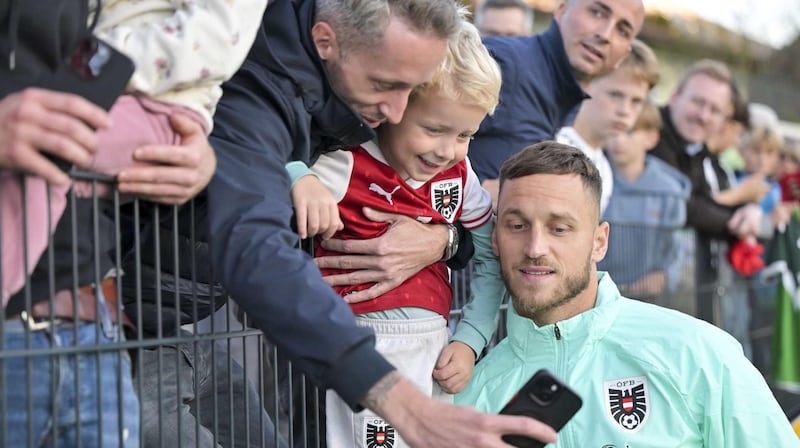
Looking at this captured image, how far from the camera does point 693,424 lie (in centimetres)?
331

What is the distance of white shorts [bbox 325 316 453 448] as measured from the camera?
10.6 feet

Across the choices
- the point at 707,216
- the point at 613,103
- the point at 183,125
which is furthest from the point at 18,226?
the point at 707,216

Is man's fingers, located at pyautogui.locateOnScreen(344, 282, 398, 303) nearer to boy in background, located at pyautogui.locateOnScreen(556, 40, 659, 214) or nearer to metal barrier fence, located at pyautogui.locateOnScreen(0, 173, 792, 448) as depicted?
metal barrier fence, located at pyautogui.locateOnScreen(0, 173, 792, 448)

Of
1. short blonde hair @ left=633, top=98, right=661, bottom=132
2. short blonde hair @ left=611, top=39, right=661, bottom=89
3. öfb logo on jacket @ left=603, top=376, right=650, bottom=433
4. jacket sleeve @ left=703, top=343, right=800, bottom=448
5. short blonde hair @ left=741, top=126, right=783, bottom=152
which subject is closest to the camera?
jacket sleeve @ left=703, top=343, right=800, bottom=448

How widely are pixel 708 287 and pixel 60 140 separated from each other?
20.8 ft

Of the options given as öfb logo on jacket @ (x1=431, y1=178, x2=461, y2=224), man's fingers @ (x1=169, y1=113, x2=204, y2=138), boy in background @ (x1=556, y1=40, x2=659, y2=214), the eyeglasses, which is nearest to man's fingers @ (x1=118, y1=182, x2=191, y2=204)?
man's fingers @ (x1=169, y1=113, x2=204, y2=138)

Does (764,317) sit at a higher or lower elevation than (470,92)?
lower

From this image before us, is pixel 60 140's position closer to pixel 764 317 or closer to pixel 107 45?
pixel 107 45

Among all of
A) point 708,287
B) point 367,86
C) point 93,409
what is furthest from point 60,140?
point 708,287

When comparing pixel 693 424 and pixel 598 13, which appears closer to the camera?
pixel 693 424

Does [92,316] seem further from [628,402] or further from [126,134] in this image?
[628,402]

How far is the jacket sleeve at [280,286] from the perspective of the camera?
92.0 inches

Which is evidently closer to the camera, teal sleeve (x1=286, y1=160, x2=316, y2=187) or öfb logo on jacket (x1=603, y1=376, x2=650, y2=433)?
teal sleeve (x1=286, y1=160, x2=316, y2=187)

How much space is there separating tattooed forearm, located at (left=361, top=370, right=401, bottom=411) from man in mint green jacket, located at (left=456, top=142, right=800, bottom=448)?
1147 mm
